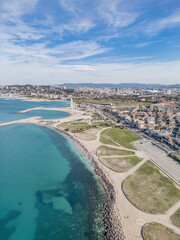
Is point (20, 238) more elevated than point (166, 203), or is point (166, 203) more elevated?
point (166, 203)

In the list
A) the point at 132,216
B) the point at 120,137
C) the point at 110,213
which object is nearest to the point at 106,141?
the point at 120,137

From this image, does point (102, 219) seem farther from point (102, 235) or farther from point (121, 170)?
point (121, 170)

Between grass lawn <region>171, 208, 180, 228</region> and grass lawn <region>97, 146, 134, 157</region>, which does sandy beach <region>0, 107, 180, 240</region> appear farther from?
grass lawn <region>97, 146, 134, 157</region>

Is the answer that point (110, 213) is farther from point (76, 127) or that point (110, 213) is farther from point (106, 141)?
point (76, 127)

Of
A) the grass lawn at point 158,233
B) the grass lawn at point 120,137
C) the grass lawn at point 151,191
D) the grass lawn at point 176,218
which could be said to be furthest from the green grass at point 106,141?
the grass lawn at point 158,233

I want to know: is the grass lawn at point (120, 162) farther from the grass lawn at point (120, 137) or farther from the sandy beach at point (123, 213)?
the grass lawn at point (120, 137)

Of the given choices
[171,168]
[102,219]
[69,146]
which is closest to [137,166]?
[171,168]
